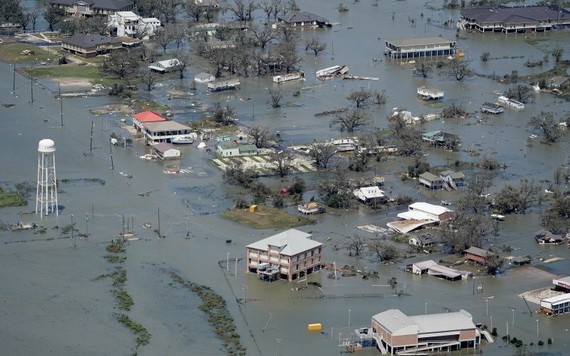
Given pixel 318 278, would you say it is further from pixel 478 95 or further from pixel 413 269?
pixel 478 95

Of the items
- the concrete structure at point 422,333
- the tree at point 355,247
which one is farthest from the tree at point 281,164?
the concrete structure at point 422,333

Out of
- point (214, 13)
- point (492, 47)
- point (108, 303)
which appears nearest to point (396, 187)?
point (108, 303)

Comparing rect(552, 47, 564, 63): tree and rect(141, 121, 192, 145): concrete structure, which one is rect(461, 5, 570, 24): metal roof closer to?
rect(552, 47, 564, 63): tree

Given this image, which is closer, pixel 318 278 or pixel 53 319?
pixel 53 319

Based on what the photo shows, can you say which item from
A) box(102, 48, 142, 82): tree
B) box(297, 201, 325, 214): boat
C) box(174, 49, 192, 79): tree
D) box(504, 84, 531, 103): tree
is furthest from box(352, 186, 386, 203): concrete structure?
box(174, 49, 192, 79): tree

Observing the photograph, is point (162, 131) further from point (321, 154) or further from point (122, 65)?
point (122, 65)

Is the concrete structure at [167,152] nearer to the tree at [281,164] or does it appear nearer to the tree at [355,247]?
the tree at [281,164]

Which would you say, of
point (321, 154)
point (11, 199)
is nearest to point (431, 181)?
point (321, 154)
